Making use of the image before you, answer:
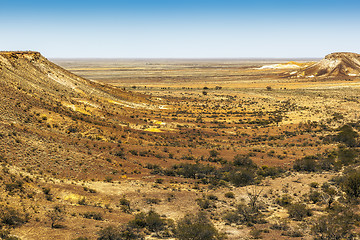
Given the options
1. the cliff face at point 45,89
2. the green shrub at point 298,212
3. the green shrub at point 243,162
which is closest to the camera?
the green shrub at point 298,212

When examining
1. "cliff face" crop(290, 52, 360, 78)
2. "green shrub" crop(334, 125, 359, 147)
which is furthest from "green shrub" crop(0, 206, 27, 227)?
"cliff face" crop(290, 52, 360, 78)

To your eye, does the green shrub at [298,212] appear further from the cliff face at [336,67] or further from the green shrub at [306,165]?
the cliff face at [336,67]

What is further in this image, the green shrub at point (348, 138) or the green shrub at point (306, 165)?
the green shrub at point (348, 138)

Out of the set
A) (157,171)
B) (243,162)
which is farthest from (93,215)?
(243,162)

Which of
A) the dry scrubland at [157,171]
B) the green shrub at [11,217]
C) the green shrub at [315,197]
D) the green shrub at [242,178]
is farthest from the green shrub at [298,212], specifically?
the green shrub at [11,217]

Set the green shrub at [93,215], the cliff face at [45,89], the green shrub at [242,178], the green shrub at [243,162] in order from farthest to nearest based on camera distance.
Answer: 1. the cliff face at [45,89]
2. the green shrub at [243,162]
3. the green shrub at [242,178]
4. the green shrub at [93,215]

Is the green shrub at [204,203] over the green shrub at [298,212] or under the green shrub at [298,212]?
under

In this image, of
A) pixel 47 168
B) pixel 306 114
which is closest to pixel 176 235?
pixel 47 168
